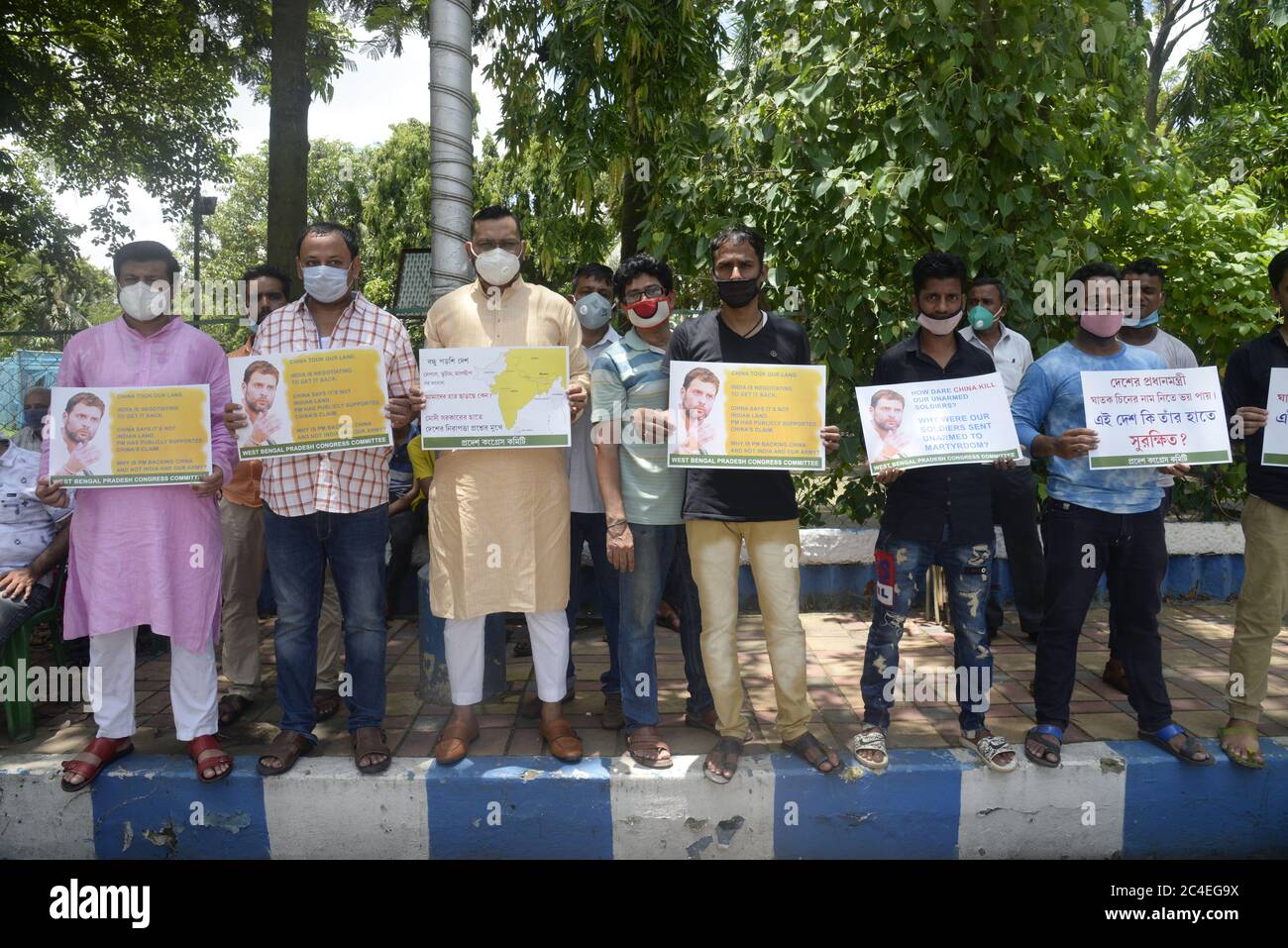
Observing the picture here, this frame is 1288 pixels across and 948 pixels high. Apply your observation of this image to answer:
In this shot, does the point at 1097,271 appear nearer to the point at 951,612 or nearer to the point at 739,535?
the point at 951,612

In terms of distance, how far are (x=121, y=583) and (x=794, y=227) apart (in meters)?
3.79

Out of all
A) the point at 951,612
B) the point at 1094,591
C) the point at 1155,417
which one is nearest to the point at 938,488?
the point at 951,612

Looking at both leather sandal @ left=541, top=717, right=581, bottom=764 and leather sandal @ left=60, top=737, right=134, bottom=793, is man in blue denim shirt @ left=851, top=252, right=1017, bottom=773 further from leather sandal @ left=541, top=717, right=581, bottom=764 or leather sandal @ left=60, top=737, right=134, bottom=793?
leather sandal @ left=60, top=737, right=134, bottom=793

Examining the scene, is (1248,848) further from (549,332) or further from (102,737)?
(102,737)

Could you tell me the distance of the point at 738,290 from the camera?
320 cm

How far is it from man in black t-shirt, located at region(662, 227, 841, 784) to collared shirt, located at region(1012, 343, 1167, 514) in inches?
35.3

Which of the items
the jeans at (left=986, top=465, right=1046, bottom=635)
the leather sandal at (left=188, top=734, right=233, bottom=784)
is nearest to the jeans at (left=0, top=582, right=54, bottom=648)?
the leather sandal at (left=188, top=734, right=233, bottom=784)

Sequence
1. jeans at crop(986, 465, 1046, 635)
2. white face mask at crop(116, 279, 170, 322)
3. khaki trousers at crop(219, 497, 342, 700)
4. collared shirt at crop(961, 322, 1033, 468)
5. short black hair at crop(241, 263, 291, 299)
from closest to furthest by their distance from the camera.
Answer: white face mask at crop(116, 279, 170, 322), khaki trousers at crop(219, 497, 342, 700), short black hair at crop(241, 263, 291, 299), collared shirt at crop(961, 322, 1033, 468), jeans at crop(986, 465, 1046, 635)

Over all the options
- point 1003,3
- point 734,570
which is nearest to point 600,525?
point 734,570

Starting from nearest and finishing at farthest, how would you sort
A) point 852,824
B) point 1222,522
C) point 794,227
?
point 852,824
point 794,227
point 1222,522

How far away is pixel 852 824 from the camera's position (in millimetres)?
3217

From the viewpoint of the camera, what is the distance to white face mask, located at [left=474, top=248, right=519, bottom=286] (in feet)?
10.8

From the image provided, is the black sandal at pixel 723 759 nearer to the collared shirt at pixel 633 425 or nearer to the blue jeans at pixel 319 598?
the collared shirt at pixel 633 425

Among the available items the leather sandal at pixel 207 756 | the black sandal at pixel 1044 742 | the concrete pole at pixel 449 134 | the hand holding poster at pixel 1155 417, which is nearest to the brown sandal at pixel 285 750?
the leather sandal at pixel 207 756
